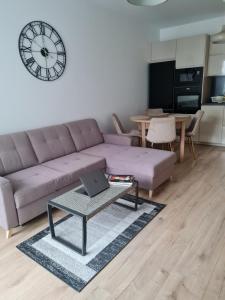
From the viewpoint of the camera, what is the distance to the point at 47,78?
307 cm

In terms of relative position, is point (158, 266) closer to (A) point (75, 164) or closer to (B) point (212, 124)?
(A) point (75, 164)

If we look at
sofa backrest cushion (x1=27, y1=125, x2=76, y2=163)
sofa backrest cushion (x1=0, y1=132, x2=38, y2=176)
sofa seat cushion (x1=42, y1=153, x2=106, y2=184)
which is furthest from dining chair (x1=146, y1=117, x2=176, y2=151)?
sofa backrest cushion (x1=0, y1=132, x2=38, y2=176)

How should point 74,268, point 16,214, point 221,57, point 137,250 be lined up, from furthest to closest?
point 221,57 < point 16,214 < point 137,250 < point 74,268

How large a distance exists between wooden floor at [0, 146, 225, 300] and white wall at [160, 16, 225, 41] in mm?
3945

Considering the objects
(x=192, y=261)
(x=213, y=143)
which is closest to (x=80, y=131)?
(x=192, y=261)

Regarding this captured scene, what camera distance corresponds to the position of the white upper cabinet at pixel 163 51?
15.9 feet

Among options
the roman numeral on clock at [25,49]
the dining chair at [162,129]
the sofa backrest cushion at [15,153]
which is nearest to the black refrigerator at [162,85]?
the dining chair at [162,129]

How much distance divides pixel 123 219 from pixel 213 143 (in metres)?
3.45

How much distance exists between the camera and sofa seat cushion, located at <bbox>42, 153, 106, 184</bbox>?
2465 millimetres

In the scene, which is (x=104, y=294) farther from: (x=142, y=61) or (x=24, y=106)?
(x=142, y=61)

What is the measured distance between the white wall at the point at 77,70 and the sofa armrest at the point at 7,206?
3.43ft

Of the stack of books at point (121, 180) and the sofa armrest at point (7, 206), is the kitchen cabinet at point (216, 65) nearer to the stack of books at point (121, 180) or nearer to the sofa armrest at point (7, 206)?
the stack of books at point (121, 180)

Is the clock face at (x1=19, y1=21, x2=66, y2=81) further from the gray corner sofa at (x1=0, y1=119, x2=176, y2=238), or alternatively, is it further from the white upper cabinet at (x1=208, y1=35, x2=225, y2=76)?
the white upper cabinet at (x1=208, y1=35, x2=225, y2=76)

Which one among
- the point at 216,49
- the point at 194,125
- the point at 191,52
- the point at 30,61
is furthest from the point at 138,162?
the point at 216,49
